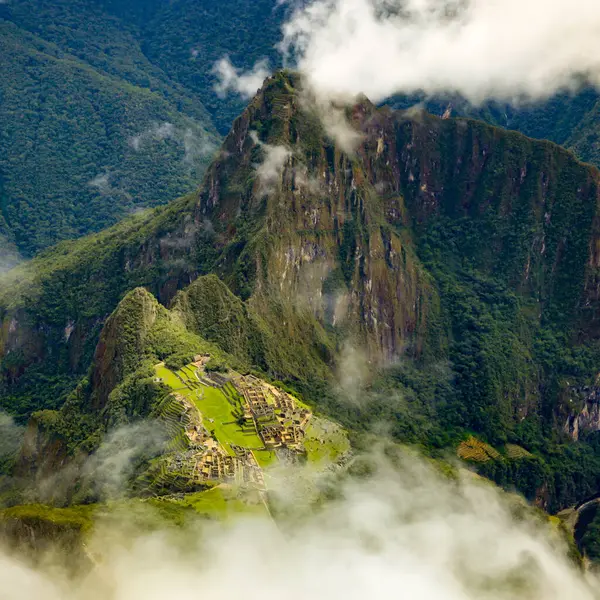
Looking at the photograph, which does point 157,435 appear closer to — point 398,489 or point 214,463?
point 214,463

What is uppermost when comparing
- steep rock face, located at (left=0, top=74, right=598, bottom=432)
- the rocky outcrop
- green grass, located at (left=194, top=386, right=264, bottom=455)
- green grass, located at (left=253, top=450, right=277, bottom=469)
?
steep rock face, located at (left=0, top=74, right=598, bottom=432)

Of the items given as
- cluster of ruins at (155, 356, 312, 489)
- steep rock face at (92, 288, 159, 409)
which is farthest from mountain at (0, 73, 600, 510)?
cluster of ruins at (155, 356, 312, 489)

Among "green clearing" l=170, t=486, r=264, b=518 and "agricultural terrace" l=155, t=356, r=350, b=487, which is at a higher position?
"agricultural terrace" l=155, t=356, r=350, b=487

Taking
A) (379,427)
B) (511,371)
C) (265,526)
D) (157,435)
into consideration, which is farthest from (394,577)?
(511,371)

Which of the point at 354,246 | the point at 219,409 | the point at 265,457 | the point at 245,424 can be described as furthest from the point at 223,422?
the point at 354,246

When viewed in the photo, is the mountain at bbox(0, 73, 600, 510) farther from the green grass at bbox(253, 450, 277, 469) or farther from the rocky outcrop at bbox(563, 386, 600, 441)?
the green grass at bbox(253, 450, 277, 469)

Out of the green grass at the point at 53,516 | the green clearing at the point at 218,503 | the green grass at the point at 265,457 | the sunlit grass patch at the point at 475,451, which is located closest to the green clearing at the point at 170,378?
the green grass at the point at 265,457
